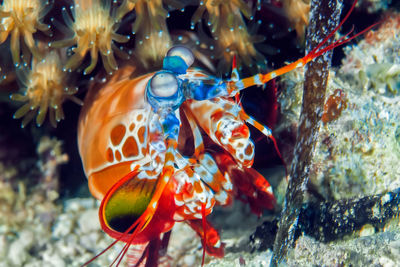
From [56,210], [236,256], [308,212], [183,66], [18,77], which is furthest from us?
[56,210]

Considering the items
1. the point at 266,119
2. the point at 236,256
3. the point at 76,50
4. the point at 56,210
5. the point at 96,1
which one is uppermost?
the point at 96,1

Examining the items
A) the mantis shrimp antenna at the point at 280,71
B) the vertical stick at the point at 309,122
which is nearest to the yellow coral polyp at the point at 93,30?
the mantis shrimp antenna at the point at 280,71

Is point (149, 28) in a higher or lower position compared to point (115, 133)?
higher

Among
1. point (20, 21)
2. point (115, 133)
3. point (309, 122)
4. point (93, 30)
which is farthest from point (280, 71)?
point (20, 21)

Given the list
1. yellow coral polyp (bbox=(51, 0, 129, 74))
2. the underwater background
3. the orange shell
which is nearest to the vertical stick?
the underwater background

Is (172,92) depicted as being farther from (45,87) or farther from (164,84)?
(45,87)

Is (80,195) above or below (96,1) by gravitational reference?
below

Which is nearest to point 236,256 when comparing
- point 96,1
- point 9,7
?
point 96,1

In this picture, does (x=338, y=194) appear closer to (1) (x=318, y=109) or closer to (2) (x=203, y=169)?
(1) (x=318, y=109)

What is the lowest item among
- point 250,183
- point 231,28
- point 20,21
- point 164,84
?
point 250,183
